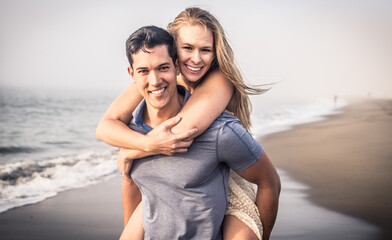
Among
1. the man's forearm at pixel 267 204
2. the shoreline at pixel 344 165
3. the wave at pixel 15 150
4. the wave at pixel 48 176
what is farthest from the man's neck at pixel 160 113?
the wave at pixel 15 150

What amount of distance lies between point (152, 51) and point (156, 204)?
88cm

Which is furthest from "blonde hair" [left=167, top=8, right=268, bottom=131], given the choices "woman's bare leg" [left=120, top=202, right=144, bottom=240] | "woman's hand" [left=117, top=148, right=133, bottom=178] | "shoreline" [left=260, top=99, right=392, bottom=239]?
"shoreline" [left=260, top=99, right=392, bottom=239]

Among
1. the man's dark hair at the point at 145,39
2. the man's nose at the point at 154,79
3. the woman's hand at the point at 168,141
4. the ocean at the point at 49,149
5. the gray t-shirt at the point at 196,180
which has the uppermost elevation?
the man's dark hair at the point at 145,39

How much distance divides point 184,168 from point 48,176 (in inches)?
226

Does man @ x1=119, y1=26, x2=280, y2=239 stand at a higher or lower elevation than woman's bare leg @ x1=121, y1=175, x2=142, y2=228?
higher

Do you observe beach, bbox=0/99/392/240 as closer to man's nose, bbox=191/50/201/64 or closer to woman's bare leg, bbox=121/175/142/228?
woman's bare leg, bbox=121/175/142/228

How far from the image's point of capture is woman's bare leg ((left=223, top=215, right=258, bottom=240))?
92.5 inches

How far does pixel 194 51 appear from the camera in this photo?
300cm

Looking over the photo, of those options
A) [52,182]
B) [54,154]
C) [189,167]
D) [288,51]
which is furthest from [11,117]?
[288,51]

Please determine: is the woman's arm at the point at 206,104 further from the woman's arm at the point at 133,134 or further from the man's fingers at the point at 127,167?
the man's fingers at the point at 127,167

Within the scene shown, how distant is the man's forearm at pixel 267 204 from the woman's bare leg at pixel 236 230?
0.57 ft

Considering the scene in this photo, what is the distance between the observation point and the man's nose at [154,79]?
230cm

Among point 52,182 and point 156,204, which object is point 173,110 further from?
point 52,182

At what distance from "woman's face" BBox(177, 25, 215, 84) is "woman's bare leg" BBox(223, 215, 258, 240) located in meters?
1.12
